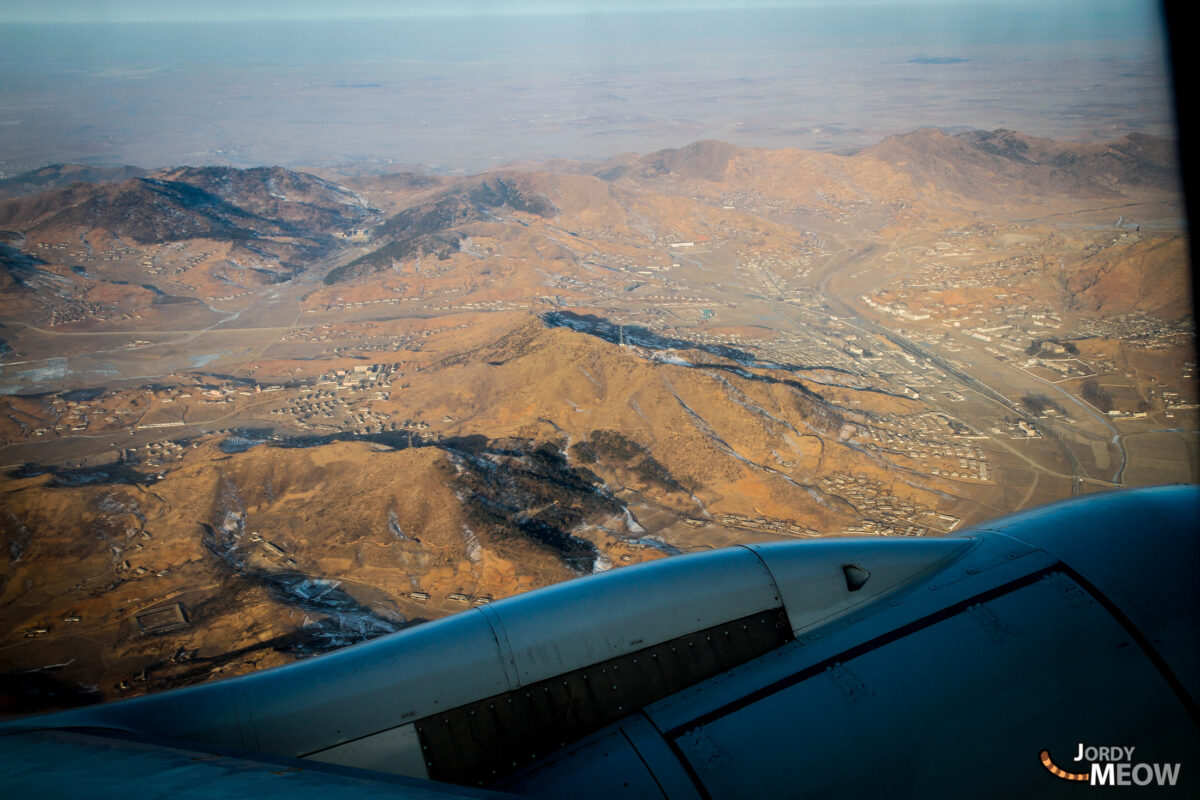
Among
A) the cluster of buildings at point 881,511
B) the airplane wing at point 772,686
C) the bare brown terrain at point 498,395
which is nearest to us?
the airplane wing at point 772,686

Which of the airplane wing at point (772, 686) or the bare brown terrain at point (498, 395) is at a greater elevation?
the airplane wing at point (772, 686)

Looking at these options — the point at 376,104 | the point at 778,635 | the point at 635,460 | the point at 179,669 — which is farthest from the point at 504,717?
the point at 376,104

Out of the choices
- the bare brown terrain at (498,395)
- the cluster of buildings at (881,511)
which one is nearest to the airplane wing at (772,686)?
the bare brown terrain at (498,395)

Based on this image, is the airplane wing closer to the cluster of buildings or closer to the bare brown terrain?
the bare brown terrain

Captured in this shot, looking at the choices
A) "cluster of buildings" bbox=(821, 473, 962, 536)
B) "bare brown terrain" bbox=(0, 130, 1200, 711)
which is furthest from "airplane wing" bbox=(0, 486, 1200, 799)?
"cluster of buildings" bbox=(821, 473, 962, 536)

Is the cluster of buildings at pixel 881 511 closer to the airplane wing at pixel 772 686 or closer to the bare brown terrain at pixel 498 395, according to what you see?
the bare brown terrain at pixel 498 395

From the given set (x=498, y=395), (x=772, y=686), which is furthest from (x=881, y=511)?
(x=772, y=686)
